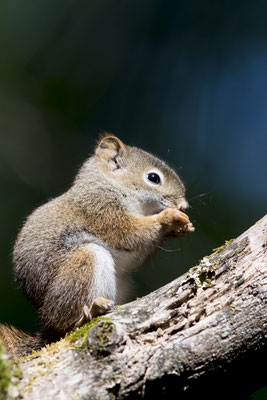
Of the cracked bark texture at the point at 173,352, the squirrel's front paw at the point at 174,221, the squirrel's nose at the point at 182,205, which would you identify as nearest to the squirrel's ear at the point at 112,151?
the squirrel's nose at the point at 182,205

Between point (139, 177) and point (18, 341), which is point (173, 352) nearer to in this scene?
point (18, 341)

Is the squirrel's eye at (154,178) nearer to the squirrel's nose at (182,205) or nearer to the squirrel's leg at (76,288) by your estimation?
the squirrel's nose at (182,205)

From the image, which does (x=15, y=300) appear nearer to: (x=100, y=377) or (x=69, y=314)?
(x=69, y=314)

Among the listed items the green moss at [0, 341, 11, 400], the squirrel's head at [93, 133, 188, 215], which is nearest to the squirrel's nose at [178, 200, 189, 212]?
the squirrel's head at [93, 133, 188, 215]

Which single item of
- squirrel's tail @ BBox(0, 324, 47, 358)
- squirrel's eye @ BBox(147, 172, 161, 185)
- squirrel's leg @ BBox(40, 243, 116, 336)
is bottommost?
squirrel's tail @ BBox(0, 324, 47, 358)

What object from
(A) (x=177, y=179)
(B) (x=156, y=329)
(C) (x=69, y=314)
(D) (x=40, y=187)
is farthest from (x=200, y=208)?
(B) (x=156, y=329)

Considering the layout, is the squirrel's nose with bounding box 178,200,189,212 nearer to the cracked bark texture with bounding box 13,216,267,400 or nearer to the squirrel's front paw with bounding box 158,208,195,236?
the squirrel's front paw with bounding box 158,208,195,236

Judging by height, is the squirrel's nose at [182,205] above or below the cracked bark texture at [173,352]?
above
